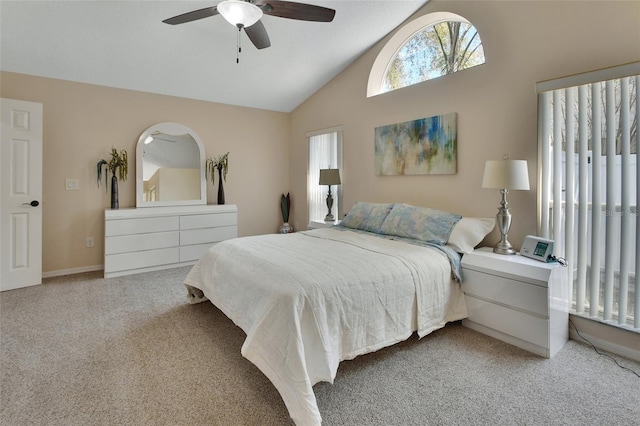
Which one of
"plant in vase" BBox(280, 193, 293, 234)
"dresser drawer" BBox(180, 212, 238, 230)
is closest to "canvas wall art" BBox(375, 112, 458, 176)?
"plant in vase" BBox(280, 193, 293, 234)

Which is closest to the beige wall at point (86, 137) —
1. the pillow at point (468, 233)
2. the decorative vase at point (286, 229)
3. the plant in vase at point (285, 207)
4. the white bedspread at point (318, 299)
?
the plant in vase at point (285, 207)

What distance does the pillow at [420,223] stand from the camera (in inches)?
107

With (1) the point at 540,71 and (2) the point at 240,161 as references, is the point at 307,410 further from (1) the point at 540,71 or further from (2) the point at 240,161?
(2) the point at 240,161

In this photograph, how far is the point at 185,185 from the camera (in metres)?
4.59

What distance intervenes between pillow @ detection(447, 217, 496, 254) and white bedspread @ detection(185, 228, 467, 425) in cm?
26

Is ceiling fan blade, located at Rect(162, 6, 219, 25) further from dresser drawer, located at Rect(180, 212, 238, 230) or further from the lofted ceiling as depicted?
dresser drawer, located at Rect(180, 212, 238, 230)

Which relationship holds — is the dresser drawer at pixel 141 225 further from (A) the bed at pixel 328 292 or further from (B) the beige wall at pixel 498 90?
(B) the beige wall at pixel 498 90

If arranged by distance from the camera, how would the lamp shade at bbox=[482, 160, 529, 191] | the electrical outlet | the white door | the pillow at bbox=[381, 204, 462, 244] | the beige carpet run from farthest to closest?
the electrical outlet < the white door < the pillow at bbox=[381, 204, 462, 244] < the lamp shade at bbox=[482, 160, 529, 191] < the beige carpet

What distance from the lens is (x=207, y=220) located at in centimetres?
446

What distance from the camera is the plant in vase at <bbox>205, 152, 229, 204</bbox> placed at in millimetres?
4781

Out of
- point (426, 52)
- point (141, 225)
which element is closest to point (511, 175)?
point (426, 52)

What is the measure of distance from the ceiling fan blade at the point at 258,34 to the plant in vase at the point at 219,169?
8.16ft

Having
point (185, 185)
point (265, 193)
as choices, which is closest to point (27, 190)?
point (185, 185)

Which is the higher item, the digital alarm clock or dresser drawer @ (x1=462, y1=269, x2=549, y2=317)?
the digital alarm clock
